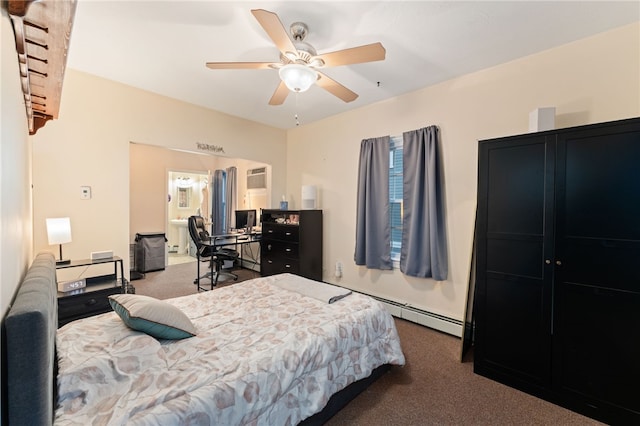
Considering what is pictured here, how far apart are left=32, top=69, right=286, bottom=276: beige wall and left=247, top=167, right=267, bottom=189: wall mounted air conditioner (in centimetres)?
179

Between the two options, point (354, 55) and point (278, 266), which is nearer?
point (354, 55)

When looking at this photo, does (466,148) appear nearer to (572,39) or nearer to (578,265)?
(572,39)

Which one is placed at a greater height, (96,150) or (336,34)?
(336,34)

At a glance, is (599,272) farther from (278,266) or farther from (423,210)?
(278,266)

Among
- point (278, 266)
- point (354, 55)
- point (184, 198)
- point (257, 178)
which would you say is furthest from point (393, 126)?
point (184, 198)

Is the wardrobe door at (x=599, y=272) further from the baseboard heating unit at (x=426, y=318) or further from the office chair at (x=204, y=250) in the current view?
the office chair at (x=204, y=250)

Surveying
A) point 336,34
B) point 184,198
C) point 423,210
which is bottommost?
point 423,210

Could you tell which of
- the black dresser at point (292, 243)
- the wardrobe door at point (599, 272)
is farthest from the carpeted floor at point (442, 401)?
the black dresser at point (292, 243)

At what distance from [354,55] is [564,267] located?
6.85 ft

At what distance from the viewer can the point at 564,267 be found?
74.0 inches

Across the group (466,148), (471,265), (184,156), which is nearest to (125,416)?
(471,265)

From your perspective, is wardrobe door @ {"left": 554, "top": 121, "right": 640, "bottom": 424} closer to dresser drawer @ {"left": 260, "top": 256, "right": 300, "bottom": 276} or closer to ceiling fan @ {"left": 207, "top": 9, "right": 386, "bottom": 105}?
ceiling fan @ {"left": 207, "top": 9, "right": 386, "bottom": 105}

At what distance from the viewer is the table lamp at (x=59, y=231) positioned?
8.49 feet

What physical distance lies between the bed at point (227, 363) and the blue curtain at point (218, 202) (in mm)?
4546
